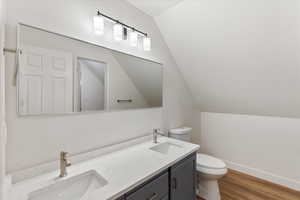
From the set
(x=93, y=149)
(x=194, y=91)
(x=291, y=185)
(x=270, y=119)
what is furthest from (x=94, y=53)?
(x=291, y=185)

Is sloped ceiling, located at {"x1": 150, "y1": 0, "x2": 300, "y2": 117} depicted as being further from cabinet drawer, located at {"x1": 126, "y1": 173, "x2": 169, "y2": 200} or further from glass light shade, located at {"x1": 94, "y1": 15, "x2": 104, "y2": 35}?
cabinet drawer, located at {"x1": 126, "y1": 173, "x2": 169, "y2": 200}

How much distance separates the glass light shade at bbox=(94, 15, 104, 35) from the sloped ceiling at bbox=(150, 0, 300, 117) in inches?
36.0

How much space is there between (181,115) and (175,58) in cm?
95

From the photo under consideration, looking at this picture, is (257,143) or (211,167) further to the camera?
(257,143)

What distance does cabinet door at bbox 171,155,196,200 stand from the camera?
1.27m

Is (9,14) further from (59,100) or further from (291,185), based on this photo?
(291,185)

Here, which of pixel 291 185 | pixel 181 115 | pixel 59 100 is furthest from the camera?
pixel 181 115

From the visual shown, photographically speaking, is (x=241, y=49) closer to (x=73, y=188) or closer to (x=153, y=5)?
(x=153, y=5)

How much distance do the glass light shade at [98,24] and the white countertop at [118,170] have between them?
3.74 ft

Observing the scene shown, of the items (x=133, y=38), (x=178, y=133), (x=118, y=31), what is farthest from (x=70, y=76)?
(x=178, y=133)

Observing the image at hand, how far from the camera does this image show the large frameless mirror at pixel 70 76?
3.33 feet

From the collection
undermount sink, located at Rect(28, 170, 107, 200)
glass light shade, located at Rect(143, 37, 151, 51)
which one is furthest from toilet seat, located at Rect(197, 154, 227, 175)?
glass light shade, located at Rect(143, 37, 151, 51)

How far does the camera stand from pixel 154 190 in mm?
1069

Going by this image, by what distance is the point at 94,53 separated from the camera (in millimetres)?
1352
